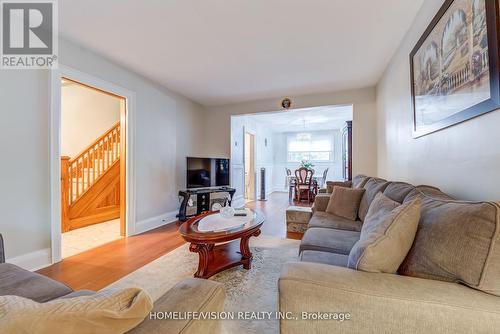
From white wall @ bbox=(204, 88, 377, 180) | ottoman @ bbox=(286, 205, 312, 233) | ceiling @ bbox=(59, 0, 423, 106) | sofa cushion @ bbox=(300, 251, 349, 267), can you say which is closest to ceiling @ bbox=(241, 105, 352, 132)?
white wall @ bbox=(204, 88, 377, 180)

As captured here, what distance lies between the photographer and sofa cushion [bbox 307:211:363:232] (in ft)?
6.83

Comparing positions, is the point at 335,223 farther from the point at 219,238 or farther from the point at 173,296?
the point at 173,296

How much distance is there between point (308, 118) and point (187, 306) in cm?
627

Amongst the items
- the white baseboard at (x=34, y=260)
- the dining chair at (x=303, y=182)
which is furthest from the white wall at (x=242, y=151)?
the white baseboard at (x=34, y=260)

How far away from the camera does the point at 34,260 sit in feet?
7.01

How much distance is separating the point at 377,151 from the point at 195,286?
13.0 feet

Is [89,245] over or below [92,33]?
below

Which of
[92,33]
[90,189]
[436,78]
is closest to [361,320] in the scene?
[436,78]

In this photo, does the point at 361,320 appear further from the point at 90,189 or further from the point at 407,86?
the point at 90,189

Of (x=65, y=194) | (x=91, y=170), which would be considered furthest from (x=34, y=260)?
(x=91, y=170)

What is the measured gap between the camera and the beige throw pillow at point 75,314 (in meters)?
0.45

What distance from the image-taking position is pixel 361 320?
771 millimetres

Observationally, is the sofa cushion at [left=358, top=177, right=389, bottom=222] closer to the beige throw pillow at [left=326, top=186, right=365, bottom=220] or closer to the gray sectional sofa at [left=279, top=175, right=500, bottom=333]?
the beige throw pillow at [left=326, top=186, right=365, bottom=220]

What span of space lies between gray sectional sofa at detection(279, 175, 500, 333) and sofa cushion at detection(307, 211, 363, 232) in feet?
3.76
